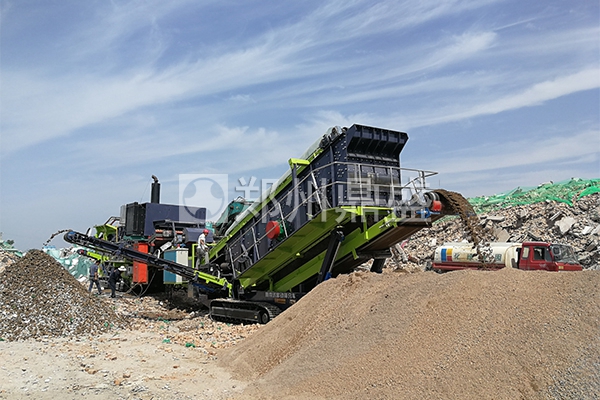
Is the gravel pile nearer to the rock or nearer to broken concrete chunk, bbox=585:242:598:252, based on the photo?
broken concrete chunk, bbox=585:242:598:252

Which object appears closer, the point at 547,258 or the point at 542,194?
the point at 547,258

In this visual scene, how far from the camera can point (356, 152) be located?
958 cm

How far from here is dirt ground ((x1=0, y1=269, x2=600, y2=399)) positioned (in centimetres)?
425

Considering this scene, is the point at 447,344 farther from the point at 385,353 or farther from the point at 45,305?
the point at 45,305

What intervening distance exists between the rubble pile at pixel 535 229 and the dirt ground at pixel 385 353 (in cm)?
1123

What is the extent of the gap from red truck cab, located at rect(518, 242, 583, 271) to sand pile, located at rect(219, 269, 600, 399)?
9.61m

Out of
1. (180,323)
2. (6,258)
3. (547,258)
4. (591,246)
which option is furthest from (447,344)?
(6,258)

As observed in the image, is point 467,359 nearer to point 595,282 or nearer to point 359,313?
point 595,282

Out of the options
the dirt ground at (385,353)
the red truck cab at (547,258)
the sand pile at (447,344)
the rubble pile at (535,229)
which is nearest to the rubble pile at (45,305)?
the dirt ground at (385,353)

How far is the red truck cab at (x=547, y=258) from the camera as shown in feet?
48.0

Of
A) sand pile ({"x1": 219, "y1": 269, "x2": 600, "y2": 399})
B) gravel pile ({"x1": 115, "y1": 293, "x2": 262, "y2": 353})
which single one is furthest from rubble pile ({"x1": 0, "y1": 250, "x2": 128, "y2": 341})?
sand pile ({"x1": 219, "y1": 269, "x2": 600, "y2": 399})

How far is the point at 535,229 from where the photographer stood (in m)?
20.3

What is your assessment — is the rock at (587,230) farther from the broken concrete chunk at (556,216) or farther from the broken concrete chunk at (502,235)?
the broken concrete chunk at (502,235)

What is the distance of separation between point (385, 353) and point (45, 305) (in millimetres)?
8548
